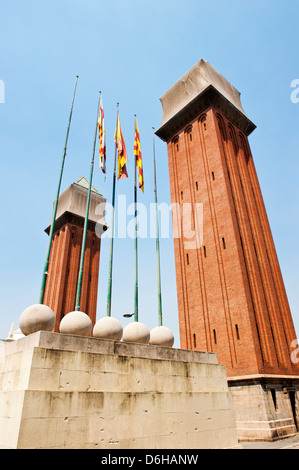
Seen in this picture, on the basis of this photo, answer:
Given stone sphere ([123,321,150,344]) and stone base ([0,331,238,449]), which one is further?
stone sphere ([123,321,150,344])

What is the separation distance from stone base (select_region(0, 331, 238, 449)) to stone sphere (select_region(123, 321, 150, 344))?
620 millimetres

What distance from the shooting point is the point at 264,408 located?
17.4 m

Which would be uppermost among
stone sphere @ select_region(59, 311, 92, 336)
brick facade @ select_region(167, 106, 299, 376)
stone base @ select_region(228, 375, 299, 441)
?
brick facade @ select_region(167, 106, 299, 376)

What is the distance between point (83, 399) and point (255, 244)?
20.2 m

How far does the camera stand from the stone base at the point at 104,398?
764 cm

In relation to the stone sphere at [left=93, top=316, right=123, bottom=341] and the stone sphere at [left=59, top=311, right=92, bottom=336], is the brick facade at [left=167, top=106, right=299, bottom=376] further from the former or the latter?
the stone sphere at [left=59, top=311, right=92, bottom=336]

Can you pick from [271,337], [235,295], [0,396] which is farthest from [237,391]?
[0,396]

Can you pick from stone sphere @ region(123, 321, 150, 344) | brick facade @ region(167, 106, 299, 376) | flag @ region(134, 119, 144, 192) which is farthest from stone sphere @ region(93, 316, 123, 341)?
brick facade @ region(167, 106, 299, 376)

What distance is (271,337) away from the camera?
21078mm

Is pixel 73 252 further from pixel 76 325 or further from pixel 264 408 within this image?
pixel 76 325

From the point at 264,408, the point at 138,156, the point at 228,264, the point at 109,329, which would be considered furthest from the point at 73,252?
the point at 109,329

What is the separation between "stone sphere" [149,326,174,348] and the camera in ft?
40.9

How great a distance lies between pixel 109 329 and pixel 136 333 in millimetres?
1214

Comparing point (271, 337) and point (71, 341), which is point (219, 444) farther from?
point (271, 337)
